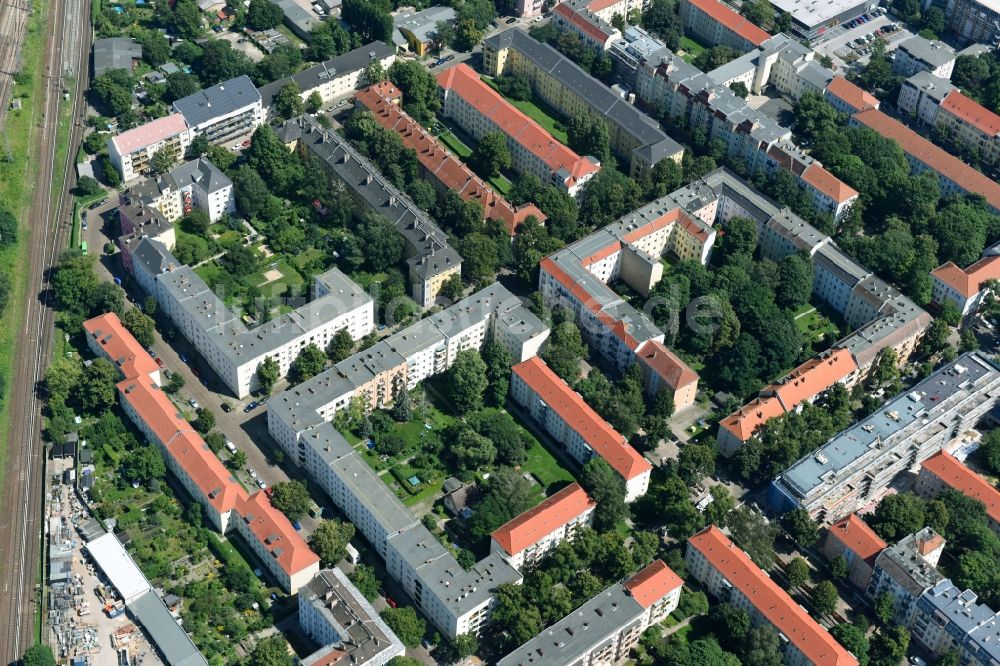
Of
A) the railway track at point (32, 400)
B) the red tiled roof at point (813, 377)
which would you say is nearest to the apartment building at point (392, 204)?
the railway track at point (32, 400)

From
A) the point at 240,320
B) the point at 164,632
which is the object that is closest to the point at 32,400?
the point at 240,320

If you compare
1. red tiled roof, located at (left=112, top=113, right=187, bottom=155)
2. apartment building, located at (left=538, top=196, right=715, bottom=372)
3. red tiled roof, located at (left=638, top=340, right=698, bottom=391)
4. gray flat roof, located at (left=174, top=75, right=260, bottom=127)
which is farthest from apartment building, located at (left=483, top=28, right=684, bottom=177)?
red tiled roof, located at (left=112, top=113, right=187, bottom=155)

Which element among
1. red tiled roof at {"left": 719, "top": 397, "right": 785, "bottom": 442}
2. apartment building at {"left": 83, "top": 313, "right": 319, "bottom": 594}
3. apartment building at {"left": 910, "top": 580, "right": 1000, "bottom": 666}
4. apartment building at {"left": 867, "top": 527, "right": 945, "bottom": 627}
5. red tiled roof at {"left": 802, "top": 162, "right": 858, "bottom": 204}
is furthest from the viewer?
red tiled roof at {"left": 802, "top": 162, "right": 858, "bottom": 204}

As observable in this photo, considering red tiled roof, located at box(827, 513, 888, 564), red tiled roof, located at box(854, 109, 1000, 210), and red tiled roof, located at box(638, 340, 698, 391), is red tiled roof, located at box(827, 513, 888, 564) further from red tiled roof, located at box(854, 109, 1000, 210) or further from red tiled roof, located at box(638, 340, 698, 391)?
red tiled roof, located at box(854, 109, 1000, 210)

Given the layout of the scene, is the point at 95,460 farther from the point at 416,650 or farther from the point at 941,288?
the point at 941,288

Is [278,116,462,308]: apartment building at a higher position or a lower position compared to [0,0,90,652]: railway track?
higher

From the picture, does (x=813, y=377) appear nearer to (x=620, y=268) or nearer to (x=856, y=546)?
(x=856, y=546)
